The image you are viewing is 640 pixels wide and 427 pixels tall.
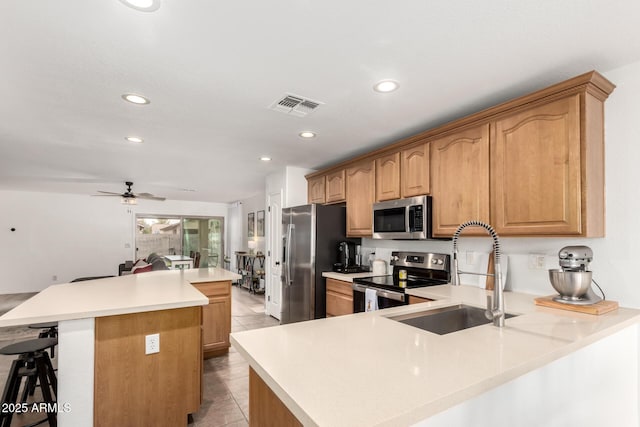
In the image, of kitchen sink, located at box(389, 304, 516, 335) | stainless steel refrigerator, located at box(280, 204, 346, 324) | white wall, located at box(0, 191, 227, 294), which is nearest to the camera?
kitchen sink, located at box(389, 304, 516, 335)

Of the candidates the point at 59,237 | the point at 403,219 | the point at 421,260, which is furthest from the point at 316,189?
the point at 59,237

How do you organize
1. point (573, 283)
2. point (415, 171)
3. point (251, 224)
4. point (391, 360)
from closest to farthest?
point (391, 360) → point (573, 283) → point (415, 171) → point (251, 224)

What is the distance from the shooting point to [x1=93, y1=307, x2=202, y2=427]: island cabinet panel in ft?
6.26

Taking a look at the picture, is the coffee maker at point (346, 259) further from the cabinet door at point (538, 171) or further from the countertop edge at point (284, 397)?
the countertop edge at point (284, 397)

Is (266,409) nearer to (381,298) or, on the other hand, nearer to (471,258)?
(381,298)

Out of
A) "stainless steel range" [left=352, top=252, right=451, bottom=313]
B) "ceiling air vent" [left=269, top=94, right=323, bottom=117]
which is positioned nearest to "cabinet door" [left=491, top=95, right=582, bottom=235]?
"stainless steel range" [left=352, top=252, right=451, bottom=313]

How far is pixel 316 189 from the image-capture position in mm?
4457

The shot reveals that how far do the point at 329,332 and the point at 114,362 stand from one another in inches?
58.0

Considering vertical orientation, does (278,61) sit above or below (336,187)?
above

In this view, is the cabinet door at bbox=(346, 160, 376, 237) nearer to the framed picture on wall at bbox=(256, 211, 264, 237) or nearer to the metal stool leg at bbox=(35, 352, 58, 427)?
the metal stool leg at bbox=(35, 352, 58, 427)

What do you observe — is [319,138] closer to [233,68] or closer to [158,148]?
[233,68]

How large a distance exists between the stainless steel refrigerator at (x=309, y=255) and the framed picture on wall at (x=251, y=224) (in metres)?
3.71

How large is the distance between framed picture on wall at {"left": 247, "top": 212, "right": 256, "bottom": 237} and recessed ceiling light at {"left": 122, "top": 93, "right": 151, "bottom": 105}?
5.44 meters

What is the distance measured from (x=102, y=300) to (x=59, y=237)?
720cm
